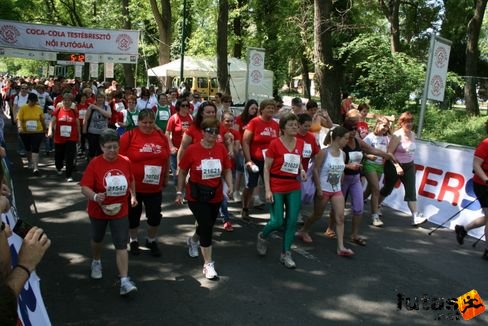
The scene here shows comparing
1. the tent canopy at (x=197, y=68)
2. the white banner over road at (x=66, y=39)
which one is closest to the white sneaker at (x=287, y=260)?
the white banner over road at (x=66, y=39)

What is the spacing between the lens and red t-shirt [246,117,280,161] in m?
7.23

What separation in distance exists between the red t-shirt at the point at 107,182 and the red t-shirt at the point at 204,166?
71cm

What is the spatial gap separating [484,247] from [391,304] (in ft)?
9.36

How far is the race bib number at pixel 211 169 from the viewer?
5262 mm

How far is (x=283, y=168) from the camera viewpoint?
560cm

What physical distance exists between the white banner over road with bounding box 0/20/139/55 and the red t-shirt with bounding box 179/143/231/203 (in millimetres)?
14862

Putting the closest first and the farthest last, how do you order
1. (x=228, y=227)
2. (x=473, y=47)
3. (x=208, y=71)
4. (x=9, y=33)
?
(x=228, y=227) → (x=9, y=33) → (x=473, y=47) → (x=208, y=71)

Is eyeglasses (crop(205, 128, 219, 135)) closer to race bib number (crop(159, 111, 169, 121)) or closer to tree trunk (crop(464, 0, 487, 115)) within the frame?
race bib number (crop(159, 111, 169, 121))

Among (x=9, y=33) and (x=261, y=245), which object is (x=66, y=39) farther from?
(x=261, y=245)

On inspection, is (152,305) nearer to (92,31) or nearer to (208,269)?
(208,269)

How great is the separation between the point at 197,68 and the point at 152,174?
22321mm

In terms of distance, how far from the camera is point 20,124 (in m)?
10.3

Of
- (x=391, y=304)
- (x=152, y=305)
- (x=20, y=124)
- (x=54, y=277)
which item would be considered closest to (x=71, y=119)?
(x=20, y=124)

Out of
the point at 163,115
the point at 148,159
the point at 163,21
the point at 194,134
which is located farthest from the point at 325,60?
the point at 163,21
